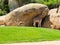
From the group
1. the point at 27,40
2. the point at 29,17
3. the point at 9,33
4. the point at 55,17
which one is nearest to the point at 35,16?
the point at 29,17

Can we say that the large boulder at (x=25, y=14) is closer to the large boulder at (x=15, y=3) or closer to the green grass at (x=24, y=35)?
the green grass at (x=24, y=35)

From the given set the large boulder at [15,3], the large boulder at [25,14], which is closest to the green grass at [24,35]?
the large boulder at [25,14]

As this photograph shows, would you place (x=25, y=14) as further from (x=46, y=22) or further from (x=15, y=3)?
(x=15, y=3)

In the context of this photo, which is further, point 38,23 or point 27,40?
point 38,23

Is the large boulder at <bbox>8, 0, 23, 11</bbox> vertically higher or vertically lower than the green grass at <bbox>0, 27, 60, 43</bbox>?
higher

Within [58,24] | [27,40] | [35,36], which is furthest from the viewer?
[58,24]

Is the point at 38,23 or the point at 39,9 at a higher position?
the point at 39,9

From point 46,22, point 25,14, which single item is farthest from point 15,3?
point 46,22

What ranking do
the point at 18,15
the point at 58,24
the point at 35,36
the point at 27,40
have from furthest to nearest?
the point at 18,15 < the point at 58,24 < the point at 35,36 < the point at 27,40

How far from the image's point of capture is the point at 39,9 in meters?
20.6

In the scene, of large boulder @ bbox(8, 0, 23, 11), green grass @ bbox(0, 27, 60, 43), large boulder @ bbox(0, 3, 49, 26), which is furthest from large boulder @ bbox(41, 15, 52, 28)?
large boulder @ bbox(8, 0, 23, 11)

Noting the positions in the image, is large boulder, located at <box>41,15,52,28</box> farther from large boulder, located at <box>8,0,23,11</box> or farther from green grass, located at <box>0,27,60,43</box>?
large boulder, located at <box>8,0,23,11</box>

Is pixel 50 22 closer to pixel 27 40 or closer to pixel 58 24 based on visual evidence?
pixel 58 24

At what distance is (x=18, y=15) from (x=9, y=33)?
6.14m
